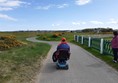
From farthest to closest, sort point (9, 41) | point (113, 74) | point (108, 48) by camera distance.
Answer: point (9, 41)
point (108, 48)
point (113, 74)

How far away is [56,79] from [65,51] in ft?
8.94

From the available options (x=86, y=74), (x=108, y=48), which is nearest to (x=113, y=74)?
(x=86, y=74)

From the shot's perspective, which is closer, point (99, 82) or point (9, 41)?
point (99, 82)

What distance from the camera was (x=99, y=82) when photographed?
8.28 m

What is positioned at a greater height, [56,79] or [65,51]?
[65,51]

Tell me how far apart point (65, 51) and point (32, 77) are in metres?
2.65

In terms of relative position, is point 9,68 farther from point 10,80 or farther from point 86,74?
point 86,74

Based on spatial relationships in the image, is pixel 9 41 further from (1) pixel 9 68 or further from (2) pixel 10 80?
(2) pixel 10 80

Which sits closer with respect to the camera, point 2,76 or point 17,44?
point 2,76

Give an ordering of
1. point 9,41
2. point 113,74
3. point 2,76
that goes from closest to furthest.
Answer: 1. point 2,76
2. point 113,74
3. point 9,41

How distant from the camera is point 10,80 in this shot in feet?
27.3

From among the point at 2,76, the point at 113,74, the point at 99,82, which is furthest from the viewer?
the point at 113,74

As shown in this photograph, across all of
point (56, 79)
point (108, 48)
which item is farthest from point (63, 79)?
point (108, 48)

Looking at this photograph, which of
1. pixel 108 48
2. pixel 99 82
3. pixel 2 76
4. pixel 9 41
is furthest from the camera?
pixel 9 41
